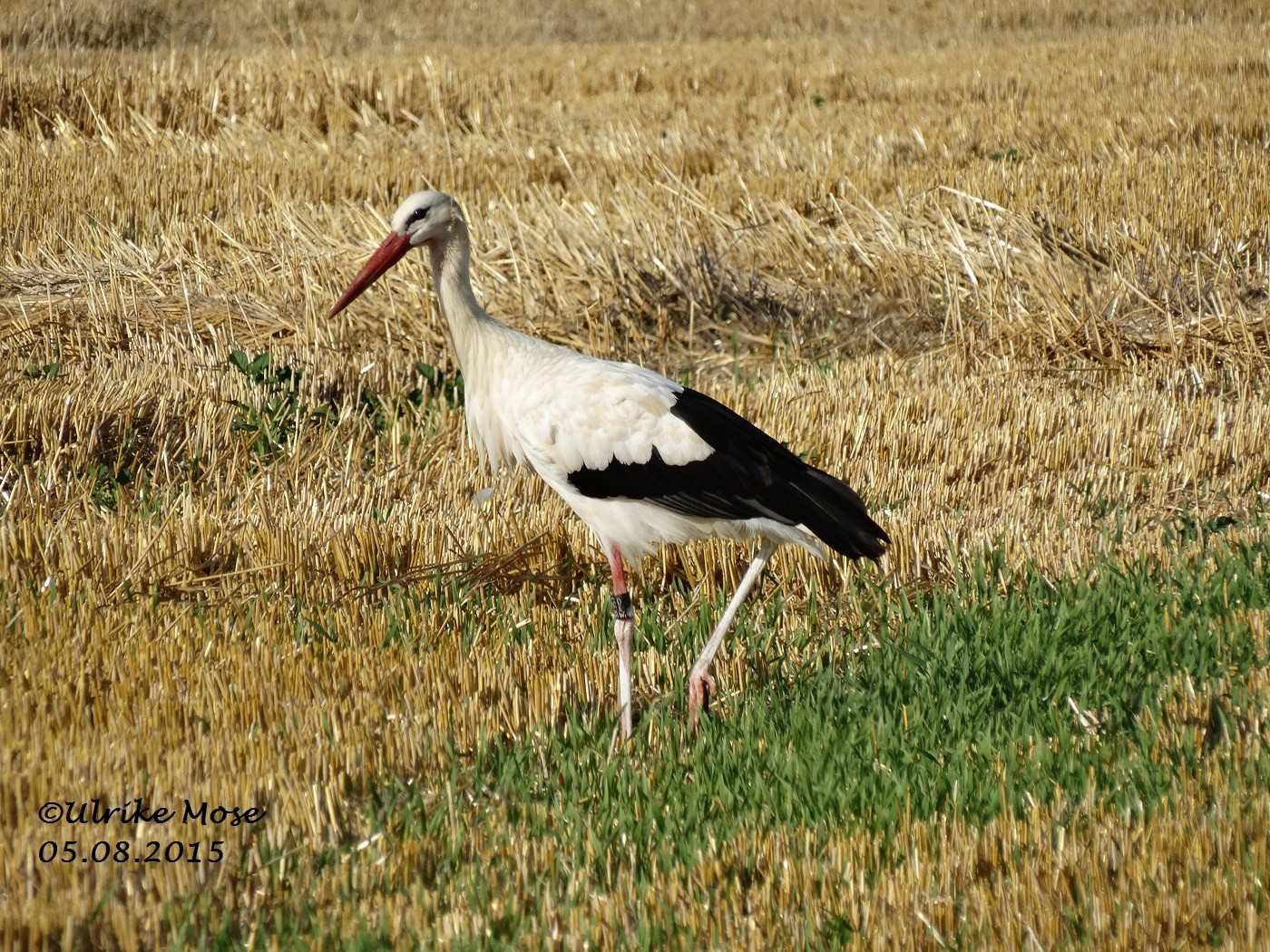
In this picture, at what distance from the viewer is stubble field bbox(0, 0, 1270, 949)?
2.88 meters

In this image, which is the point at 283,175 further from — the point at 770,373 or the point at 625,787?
the point at 625,787

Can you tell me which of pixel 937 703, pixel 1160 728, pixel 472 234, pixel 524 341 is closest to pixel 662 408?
pixel 524 341

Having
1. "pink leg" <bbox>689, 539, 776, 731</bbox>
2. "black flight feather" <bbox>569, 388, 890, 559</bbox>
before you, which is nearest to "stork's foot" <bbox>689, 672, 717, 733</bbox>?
"pink leg" <bbox>689, 539, 776, 731</bbox>

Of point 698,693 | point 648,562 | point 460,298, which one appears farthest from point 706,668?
point 460,298

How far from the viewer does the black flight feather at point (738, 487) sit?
4238 mm

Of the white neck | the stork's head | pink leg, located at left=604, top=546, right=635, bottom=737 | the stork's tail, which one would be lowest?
pink leg, located at left=604, top=546, right=635, bottom=737

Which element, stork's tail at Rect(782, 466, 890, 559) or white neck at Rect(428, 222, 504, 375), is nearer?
stork's tail at Rect(782, 466, 890, 559)

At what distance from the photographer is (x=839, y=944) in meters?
2.62

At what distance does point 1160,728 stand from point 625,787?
4.47 feet

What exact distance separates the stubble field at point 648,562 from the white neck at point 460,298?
82cm

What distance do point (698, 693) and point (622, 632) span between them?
328mm

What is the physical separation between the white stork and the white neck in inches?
0.5

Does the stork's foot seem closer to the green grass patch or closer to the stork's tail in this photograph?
the green grass patch

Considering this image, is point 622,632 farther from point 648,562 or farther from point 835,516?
point 648,562
